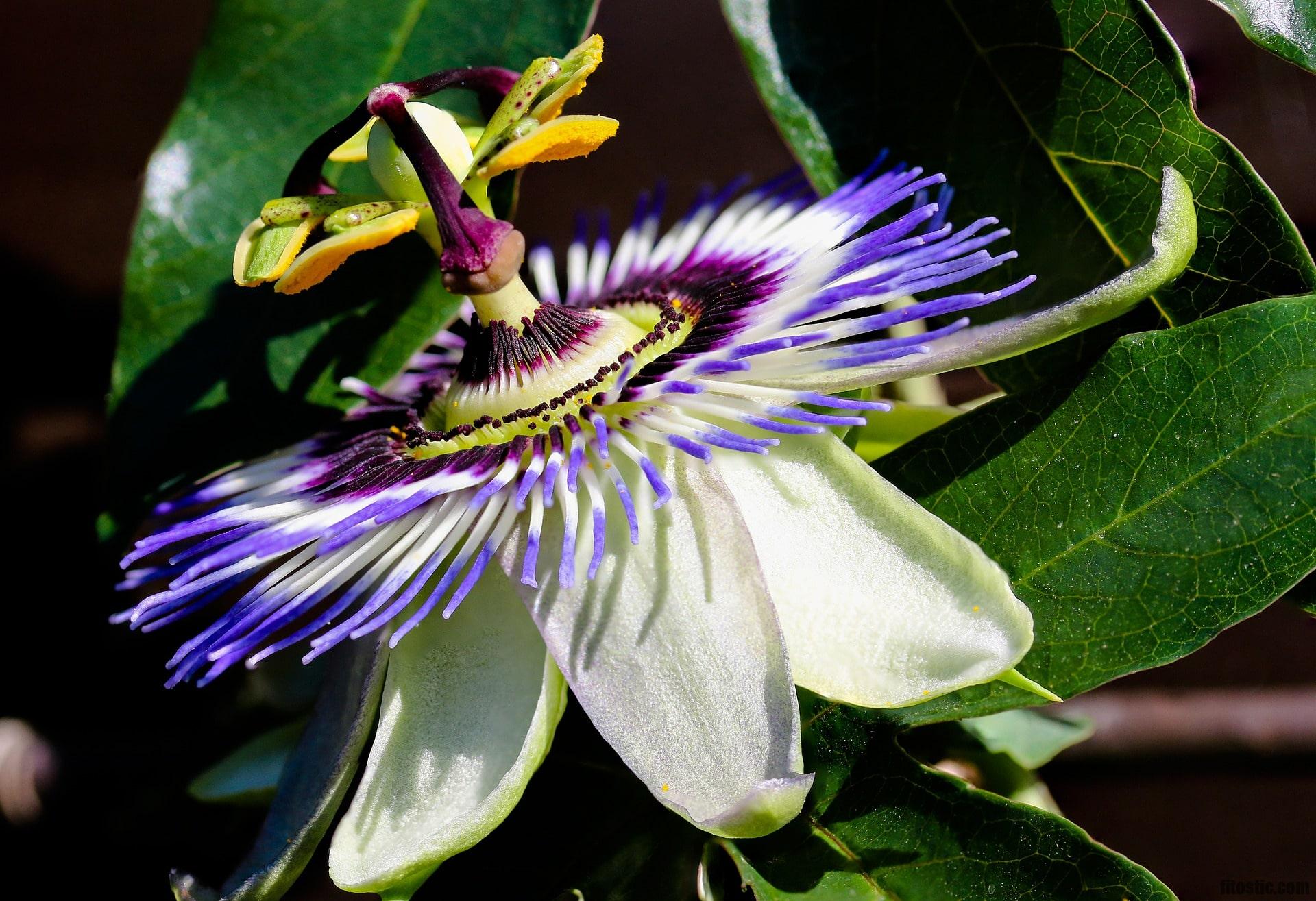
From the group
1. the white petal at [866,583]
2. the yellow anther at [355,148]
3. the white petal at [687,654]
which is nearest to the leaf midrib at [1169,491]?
the white petal at [866,583]

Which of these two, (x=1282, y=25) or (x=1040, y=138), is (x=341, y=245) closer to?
(x=1040, y=138)

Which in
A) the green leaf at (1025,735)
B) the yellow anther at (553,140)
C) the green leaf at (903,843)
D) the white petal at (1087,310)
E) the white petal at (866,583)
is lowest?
the green leaf at (1025,735)

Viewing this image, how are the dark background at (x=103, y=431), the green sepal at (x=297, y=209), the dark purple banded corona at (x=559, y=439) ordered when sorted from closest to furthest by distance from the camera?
the dark purple banded corona at (x=559, y=439) → the green sepal at (x=297, y=209) → the dark background at (x=103, y=431)

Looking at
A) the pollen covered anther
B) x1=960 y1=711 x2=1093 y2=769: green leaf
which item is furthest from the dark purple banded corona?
x1=960 y1=711 x2=1093 y2=769: green leaf

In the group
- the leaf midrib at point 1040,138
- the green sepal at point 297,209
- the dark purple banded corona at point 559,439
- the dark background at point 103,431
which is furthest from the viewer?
the dark background at point 103,431

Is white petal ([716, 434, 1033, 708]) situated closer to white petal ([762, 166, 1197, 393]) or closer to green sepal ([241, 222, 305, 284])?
white petal ([762, 166, 1197, 393])

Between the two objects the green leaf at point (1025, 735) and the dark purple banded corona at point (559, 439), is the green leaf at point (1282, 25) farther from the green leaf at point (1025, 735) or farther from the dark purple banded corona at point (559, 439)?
the green leaf at point (1025, 735)
